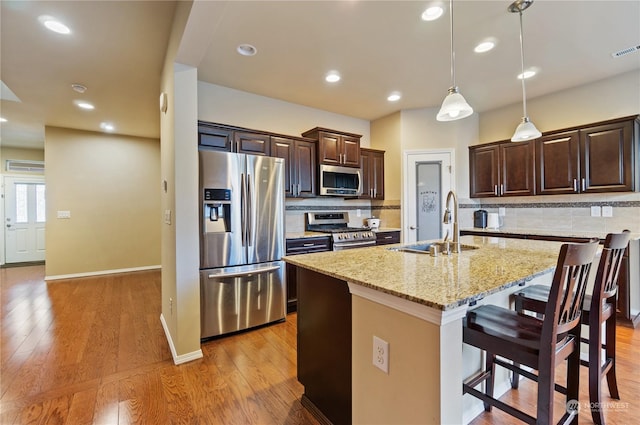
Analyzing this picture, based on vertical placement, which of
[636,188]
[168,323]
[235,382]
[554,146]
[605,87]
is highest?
[605,87]

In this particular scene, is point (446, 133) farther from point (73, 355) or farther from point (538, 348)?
point (73, 355)

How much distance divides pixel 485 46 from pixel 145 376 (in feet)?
13.3

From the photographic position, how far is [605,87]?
3.45m

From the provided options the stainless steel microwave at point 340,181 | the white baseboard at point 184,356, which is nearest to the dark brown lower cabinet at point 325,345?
the white baseboard at point 184,356

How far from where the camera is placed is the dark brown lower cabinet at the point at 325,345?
4.78ft

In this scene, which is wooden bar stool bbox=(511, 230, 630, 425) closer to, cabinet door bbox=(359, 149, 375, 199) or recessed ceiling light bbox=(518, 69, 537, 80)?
recessed ceiling light bbox=(518, 69, 537, 80)

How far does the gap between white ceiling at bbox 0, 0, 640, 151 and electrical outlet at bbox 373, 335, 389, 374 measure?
205 centimetres

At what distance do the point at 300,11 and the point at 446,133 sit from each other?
3039 millimetres

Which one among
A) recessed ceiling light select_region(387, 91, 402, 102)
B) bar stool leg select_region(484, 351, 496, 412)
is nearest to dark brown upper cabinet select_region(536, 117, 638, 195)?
recessed ceiling light select_region(387, 91, 402, 102)

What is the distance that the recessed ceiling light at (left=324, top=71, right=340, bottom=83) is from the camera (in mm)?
3250

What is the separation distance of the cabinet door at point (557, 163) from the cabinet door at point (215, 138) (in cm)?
393

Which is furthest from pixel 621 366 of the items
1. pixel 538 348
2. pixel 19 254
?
pixel 19 254

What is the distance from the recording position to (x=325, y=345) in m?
1.61

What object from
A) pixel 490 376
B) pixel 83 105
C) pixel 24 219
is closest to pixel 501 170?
pixel 490 376
